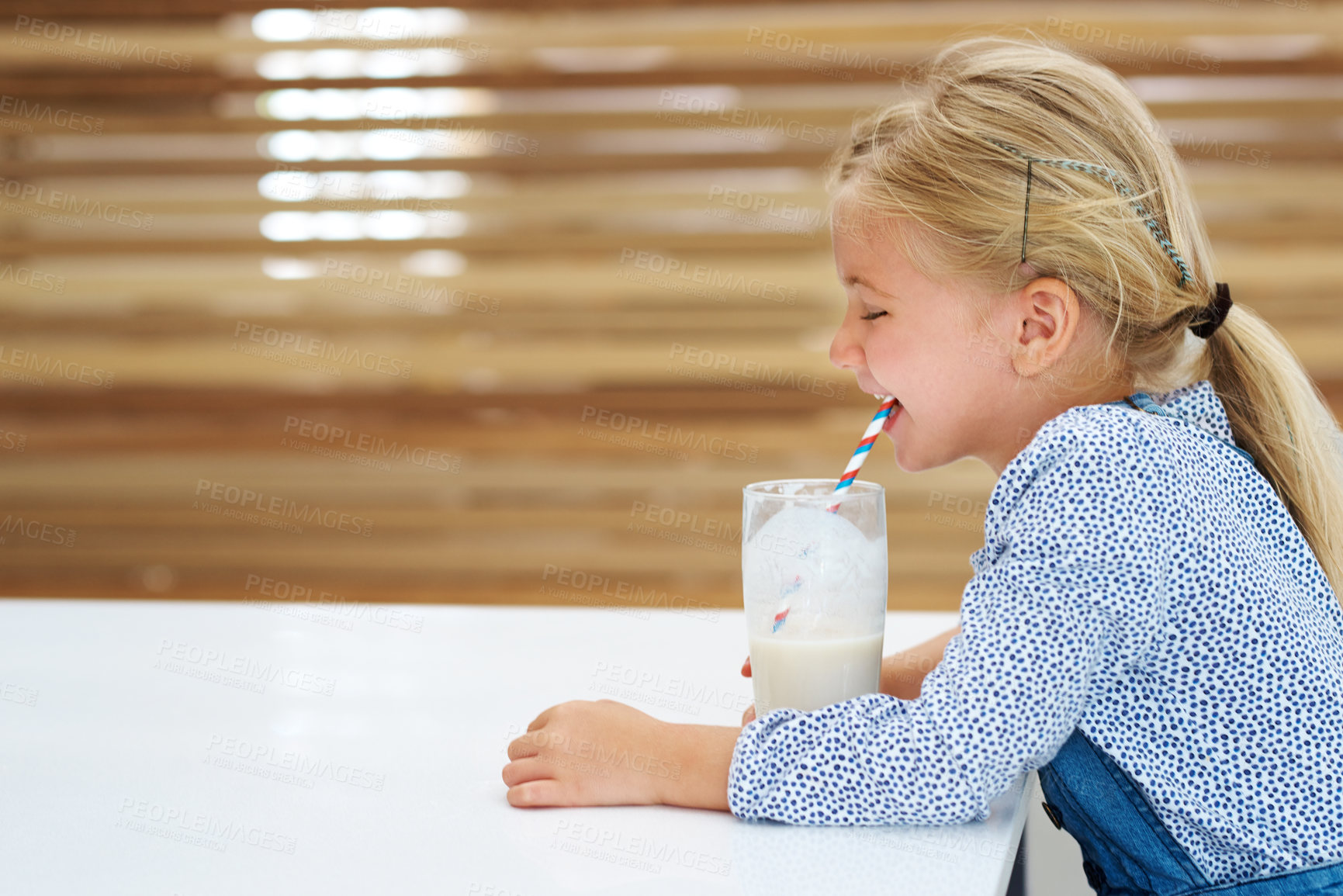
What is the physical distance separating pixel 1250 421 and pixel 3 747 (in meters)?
0.93

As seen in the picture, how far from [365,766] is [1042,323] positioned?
57 cm

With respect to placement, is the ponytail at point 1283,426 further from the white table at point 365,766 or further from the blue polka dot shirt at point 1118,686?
the white table at point 365,766

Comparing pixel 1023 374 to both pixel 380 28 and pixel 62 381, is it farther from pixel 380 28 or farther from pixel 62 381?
pixel 62 381

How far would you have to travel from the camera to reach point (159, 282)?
3.11 meters

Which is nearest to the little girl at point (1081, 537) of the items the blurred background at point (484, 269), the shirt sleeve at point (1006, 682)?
the shirt sleeve at point (1006, 682)

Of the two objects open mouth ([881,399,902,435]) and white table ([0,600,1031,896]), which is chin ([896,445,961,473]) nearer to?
open mouth ([881,399,902,435])

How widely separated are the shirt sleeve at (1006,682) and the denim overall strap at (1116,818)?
56mm

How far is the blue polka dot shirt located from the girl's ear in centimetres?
12

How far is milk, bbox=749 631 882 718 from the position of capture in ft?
2.72

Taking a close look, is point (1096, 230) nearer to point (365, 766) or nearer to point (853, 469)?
point (853, 469)

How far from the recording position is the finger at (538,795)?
70 centimetres

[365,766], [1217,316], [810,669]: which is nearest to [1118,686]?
[810,669]

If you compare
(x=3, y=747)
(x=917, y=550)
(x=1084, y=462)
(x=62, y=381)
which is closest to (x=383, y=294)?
(x=62, y=381)

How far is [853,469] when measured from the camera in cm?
89
